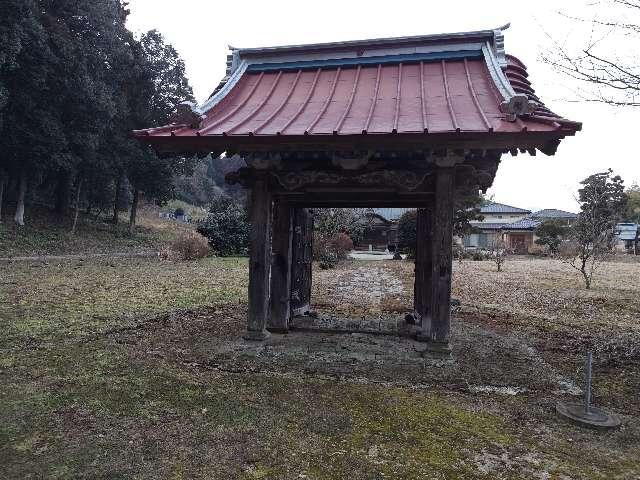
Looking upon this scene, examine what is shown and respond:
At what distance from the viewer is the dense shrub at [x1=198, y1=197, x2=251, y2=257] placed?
2466 centimetres

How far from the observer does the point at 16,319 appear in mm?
7445

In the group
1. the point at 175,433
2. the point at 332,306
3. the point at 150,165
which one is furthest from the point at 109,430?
the point at 150,165

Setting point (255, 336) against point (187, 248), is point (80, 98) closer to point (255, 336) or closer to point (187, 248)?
point (187, 248)

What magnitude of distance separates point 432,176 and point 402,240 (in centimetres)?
2342

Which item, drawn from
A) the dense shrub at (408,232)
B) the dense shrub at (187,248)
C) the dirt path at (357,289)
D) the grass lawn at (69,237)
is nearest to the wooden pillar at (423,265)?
Result: the dirt path at (357,289)

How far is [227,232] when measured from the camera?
985 inches

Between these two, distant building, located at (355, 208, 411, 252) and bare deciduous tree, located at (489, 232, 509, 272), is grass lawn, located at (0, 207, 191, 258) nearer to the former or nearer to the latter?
distant building, located at (355, 208, 411, 252)

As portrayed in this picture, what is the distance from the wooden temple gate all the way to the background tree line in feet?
54.6

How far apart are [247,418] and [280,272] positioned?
3.46 metres

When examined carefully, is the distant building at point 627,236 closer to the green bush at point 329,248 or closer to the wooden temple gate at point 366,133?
the green bush at point 329,248

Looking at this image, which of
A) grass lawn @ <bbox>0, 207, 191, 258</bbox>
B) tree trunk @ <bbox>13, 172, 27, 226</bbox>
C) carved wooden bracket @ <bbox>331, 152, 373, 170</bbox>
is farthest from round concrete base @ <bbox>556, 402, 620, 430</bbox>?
tree trunk @ <bbox>13, 172, 27, 226</bbox>

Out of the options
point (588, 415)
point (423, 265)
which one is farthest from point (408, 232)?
point (588, 415)

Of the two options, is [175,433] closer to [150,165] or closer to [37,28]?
[37,28]

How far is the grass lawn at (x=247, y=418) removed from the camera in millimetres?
3098
